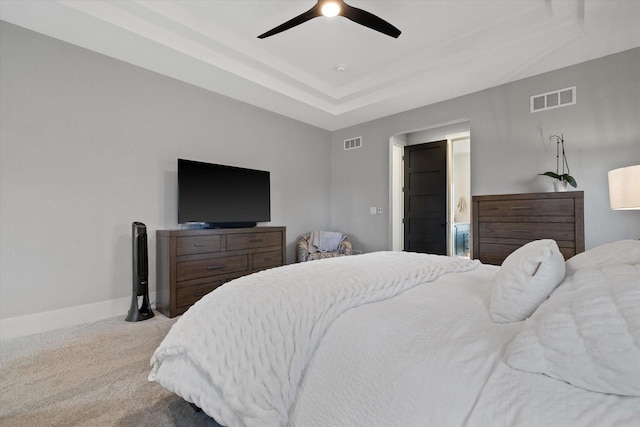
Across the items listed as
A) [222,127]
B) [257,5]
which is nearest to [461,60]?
[257,5]

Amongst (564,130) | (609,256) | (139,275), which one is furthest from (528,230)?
(139,275)

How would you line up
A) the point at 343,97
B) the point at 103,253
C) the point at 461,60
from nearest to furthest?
the point at 103,253, the point at 461,60, the point at 343,97

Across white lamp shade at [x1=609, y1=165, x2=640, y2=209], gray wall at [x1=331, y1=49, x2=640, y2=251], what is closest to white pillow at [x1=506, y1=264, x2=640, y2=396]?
white lamp shade at [x1=609, y1=165, x2=640, y2=209]

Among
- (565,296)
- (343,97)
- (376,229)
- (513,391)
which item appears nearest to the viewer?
(513,391)

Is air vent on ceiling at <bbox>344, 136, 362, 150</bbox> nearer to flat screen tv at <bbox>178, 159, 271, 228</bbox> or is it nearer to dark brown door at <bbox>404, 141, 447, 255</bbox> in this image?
dark brown door at <bbox>404, 141, 447, 255</bbox>

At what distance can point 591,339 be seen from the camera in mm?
645

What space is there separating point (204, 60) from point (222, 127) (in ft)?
3.07

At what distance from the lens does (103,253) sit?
2863 millimetres

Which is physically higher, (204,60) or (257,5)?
(257,5)

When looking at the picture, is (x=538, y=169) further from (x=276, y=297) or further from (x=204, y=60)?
(x=204, y=60)

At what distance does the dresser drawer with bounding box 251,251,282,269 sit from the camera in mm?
3567

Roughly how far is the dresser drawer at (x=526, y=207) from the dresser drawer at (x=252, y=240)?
8.06 ft

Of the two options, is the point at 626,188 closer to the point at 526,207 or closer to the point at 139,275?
the point at 526,207

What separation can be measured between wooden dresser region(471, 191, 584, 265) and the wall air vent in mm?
1130
